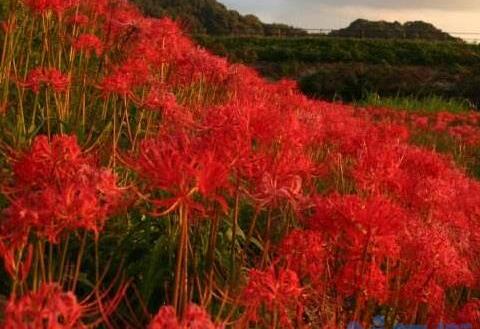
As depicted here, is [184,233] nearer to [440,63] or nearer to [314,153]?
[314,153]

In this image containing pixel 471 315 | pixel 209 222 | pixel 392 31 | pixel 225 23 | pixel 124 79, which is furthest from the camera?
pixel 392 31

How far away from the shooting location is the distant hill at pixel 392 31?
147 ft

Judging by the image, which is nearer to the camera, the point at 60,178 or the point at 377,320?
the point at 60,178

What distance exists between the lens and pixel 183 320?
4.52 ft

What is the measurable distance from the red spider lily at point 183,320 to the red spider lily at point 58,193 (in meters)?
0.44

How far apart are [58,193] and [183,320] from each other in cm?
57

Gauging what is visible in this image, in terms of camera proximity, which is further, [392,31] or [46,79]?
[392,31]

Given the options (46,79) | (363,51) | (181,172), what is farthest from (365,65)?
(181,172)

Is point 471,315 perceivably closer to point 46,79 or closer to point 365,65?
point 46,79

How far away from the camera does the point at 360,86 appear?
23672 mm

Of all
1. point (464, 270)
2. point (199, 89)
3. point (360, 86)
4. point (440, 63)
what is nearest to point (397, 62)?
point (440, 63)

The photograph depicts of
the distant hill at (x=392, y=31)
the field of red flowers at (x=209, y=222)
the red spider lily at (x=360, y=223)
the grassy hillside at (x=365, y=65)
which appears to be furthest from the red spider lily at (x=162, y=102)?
the distant hill at (x=392, y=31)

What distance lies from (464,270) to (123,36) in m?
2.63

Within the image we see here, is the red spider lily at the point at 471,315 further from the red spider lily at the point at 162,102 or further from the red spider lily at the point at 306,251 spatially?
the red spider lily at the point at 162,102
